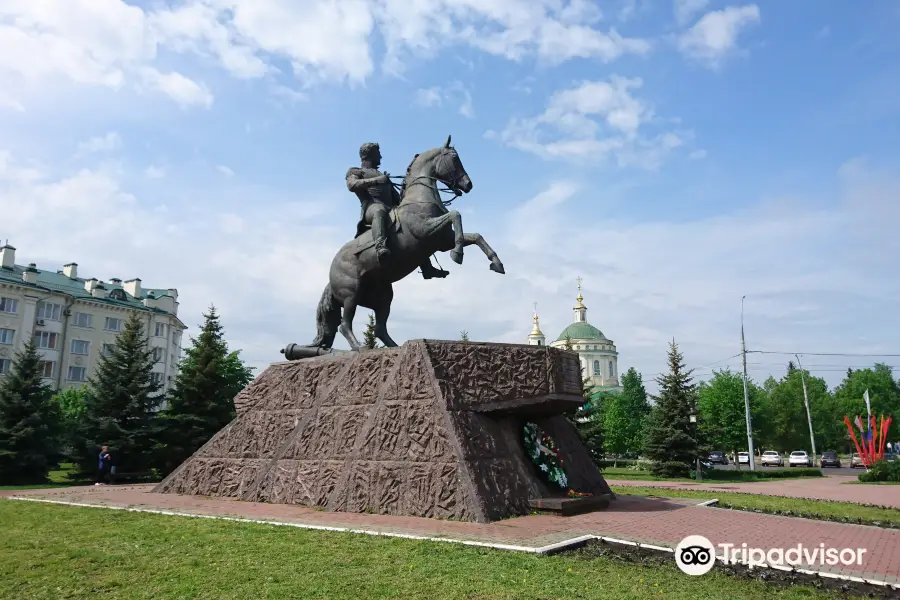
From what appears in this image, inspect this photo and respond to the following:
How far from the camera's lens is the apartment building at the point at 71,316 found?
36.3 metres

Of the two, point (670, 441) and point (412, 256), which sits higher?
point (412, 256)

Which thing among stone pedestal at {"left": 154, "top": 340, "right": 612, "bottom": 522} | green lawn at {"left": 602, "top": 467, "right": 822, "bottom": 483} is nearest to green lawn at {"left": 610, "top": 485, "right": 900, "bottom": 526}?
stone pedestal at {"left": 154, "top": 340, "right": 612, "bottom": 522}

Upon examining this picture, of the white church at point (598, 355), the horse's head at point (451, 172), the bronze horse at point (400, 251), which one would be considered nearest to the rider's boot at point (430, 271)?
the bronze horse at point (400, 251)

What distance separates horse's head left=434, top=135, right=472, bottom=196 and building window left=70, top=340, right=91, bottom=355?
3795cm

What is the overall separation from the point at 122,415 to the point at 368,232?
12.1m

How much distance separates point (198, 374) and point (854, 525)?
58.0 feet

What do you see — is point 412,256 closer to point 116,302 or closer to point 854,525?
point 854,525

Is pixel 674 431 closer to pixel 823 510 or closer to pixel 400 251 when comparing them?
pixel 823 510

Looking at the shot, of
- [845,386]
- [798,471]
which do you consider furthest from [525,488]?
[845,386]

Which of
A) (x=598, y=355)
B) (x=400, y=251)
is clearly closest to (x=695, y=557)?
(x=400, y=251)

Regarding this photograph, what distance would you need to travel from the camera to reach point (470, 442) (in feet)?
27.9

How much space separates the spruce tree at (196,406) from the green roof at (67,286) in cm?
2259

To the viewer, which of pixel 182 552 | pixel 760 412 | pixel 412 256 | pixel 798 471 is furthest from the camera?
pixel 760 412

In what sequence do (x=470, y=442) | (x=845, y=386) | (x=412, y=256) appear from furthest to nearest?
(x=845, y=386) → (x=412, y=256) → (x=470, y=442)
